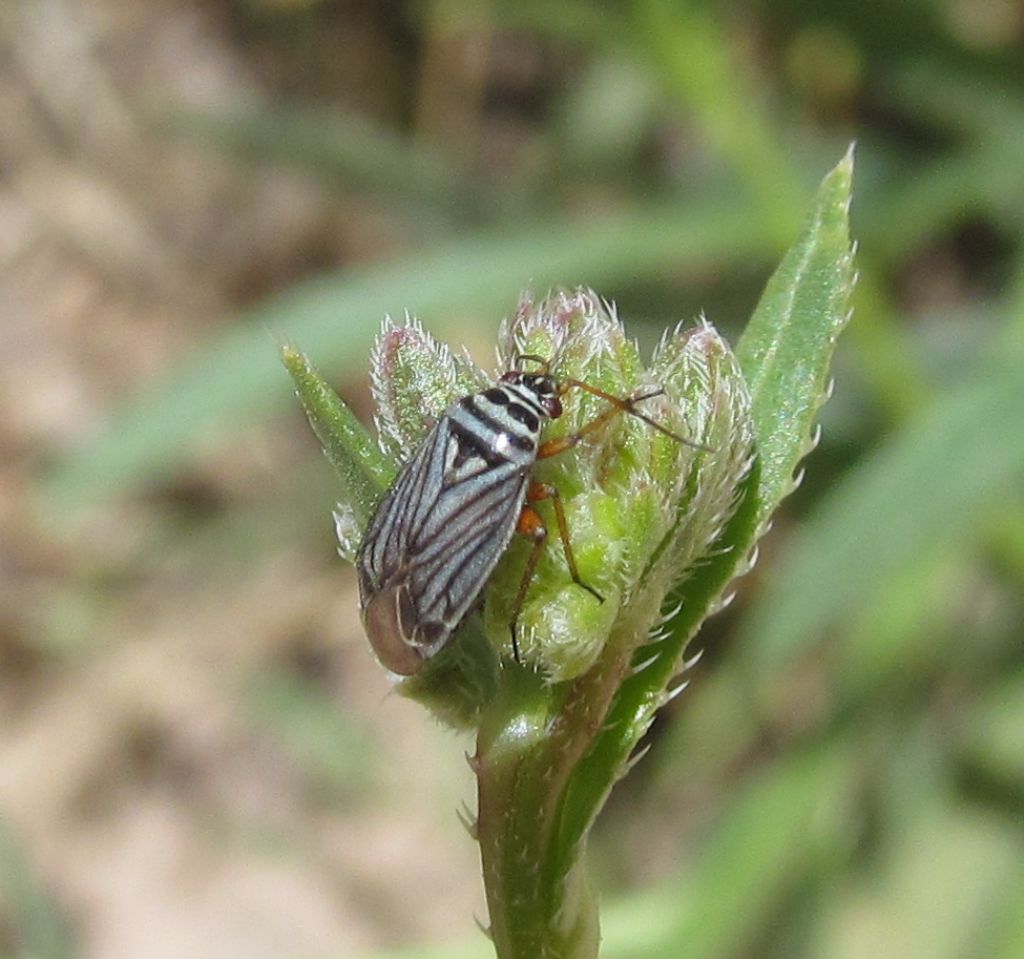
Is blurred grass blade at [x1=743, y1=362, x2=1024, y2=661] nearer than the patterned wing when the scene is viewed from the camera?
No

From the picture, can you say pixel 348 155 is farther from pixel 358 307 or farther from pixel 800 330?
pixel 800 330

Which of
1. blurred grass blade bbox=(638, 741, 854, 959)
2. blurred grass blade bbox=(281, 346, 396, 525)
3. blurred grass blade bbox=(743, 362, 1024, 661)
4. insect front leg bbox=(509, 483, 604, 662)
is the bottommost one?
insect front leg bbox=(509, 483, 604, 662)

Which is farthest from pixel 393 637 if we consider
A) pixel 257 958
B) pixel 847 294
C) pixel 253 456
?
pixel 253 456

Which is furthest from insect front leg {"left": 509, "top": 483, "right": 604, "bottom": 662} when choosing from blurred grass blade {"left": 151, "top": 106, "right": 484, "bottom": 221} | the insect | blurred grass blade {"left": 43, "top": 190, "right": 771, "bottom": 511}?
blurred grass blade {"left": 151, "top": 106, "right": 484, "bottom": 221}

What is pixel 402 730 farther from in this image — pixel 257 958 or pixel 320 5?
pixel 320 5

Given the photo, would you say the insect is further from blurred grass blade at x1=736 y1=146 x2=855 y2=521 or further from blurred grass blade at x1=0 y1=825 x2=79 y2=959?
blurred grass blade at x1=0 y1=825 x2=79 y2=959

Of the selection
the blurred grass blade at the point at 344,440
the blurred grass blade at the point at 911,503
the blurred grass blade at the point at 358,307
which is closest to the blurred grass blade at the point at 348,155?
the blurred grass blade at the point at 358,307

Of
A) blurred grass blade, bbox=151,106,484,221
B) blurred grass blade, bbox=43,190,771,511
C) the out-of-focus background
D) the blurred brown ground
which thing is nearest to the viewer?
the out-of-focus background
